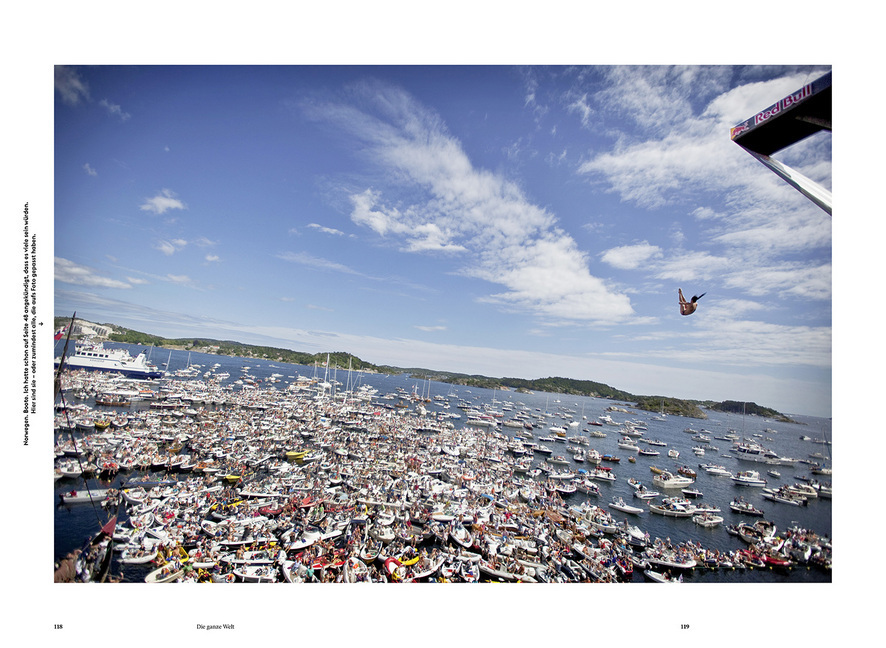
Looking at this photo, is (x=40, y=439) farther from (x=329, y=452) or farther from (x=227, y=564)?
(x=329, y=452)

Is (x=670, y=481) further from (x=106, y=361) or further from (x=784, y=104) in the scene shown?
(x=106, y=361)

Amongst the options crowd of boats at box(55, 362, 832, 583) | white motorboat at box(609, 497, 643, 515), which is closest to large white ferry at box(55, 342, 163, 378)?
crowd of boats at box(55, 362, 832, 583)

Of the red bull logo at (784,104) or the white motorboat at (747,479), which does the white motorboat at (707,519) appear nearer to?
the white motorboat at (747,479)

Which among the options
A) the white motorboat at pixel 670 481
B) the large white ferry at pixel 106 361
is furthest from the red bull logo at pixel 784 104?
the large white ferry at pixel 106 361

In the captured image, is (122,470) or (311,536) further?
(122,470)

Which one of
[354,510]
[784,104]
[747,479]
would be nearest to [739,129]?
[784,104]

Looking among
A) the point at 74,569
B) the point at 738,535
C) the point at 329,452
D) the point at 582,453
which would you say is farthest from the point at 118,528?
the point at 582,453
